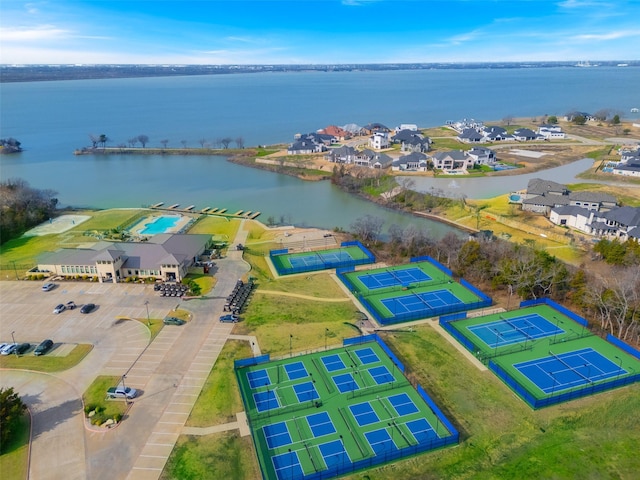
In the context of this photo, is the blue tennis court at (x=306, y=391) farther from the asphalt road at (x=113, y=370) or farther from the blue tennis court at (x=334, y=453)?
the asphalt road at (x=113, y=370)

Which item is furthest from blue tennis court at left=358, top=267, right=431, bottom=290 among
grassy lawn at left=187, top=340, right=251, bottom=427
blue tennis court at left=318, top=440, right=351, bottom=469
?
blue tennis court at left=318, top=440, right=351, bottom=469

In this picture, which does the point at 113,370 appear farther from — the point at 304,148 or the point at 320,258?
the point at 304,148

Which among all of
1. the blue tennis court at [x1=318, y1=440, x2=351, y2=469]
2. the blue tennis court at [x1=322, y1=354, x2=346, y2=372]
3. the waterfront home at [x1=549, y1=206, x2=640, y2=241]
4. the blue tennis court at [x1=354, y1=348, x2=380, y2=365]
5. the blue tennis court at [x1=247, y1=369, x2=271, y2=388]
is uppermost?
the waterfront home at [x1=549, y1=206, x2=640, y2=241]

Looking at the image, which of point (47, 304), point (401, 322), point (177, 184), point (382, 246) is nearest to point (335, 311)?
point (401, 322)

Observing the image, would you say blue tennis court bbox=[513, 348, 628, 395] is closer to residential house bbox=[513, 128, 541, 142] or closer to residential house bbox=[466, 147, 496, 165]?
residential house bbox=[466, 147, 496, 165]

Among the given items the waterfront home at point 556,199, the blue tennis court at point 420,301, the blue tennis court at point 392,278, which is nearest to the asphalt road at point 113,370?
the blue tennis court at point 392,278

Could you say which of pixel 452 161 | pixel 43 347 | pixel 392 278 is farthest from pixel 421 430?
pixel 452 161

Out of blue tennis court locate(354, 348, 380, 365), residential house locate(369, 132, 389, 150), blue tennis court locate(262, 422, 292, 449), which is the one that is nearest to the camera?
blue tennis court locate(262, 422, 292, 449)
